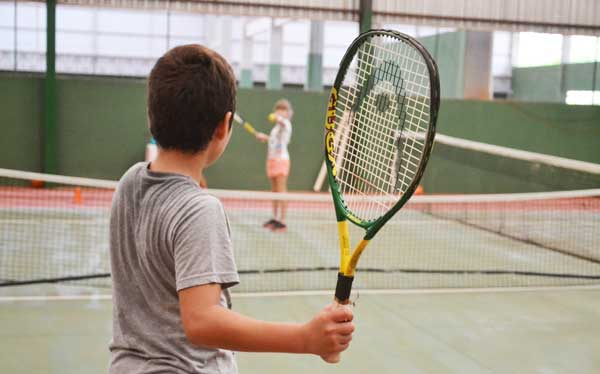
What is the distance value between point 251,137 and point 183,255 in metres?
11.6

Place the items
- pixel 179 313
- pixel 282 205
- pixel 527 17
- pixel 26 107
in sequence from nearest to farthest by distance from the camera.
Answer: pixel 179 313 → pixel 282 205 → pixel 26 107 → pixel 527 17

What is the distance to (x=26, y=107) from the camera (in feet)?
40.4

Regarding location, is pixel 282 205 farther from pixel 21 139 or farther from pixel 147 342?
pixel 147 342

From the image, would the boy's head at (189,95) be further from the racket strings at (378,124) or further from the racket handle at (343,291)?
the racket strings at (378,124)

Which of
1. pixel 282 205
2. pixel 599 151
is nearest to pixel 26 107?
pixel 282 205

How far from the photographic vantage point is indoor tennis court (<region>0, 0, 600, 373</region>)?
4445mm

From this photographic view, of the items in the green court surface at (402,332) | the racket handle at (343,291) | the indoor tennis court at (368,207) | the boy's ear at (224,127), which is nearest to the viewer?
the boy's ear at (224,127)

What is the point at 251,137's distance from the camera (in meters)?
12.9

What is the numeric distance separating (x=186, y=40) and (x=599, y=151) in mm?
16897

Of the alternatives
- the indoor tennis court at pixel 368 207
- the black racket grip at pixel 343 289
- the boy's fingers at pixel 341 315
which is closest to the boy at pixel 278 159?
the indoor tennis court at pixel 368 207

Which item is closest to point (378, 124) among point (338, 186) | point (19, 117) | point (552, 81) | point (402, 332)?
point (338, 186)

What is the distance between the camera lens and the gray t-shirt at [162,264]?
4.46 ft

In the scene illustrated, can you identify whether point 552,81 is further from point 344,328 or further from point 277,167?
point 344,328

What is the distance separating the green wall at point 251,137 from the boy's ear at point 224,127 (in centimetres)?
1049
